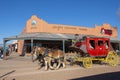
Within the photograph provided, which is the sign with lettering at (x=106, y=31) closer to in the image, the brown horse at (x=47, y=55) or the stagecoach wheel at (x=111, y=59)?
the stagecoach wheel at (x=111, y=59)

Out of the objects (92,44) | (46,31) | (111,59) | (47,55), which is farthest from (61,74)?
(46,31)

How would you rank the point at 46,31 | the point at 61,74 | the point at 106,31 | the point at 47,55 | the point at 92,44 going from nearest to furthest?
the point at 61,74 → the point at 47,55 → the point at 92,44 → the point at 46,31 → the point at 106,31

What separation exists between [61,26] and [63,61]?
59.9 feet

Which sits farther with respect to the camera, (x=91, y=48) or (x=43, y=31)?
(x=43, y=31)

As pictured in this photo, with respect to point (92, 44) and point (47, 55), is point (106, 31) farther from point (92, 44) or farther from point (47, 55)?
point (47, 55)

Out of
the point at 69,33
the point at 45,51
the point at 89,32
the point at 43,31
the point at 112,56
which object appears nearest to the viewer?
the point at 45,51

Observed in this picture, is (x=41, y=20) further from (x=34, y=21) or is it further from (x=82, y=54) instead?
(x=82, y=54)

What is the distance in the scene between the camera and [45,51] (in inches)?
628

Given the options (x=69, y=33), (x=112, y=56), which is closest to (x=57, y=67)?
(x=112, y=56)

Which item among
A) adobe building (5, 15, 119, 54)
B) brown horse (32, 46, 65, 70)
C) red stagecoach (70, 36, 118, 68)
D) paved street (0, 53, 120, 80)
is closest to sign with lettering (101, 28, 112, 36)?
adobe building (5, 15, 119, 54)

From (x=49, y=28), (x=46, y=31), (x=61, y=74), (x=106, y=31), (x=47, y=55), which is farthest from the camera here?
(x=106, y=31)

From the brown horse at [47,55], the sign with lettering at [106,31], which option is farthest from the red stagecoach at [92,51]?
the sign with lettering at [106,31]

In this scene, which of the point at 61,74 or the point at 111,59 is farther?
the point at 111,59

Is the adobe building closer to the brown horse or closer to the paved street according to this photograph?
the brown horse
